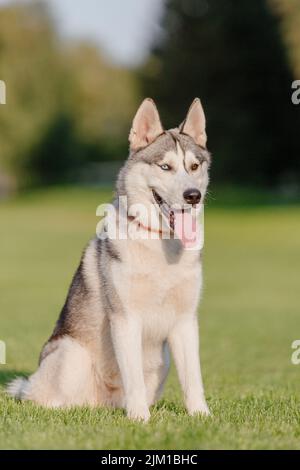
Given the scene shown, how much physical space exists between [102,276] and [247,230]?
32209mm

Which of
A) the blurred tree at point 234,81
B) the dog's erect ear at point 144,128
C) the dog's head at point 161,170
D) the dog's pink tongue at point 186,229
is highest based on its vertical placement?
the blurred tree at point 234,81

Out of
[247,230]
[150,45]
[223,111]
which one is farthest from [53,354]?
[150,45]

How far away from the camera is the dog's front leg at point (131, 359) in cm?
608

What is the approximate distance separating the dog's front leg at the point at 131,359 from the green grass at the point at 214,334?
6.0 inches

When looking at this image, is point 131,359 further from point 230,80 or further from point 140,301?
point 230,80

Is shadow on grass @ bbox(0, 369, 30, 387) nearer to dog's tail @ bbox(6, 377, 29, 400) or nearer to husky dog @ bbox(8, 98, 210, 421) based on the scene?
dog's tail @ bbox(6, 377, 29, 400)

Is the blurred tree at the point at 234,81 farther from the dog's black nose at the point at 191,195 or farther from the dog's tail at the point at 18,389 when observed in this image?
the dog's black nose at the point at 191,195

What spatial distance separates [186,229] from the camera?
6.25 meters

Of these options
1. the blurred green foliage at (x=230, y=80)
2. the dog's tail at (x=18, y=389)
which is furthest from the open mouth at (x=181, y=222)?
the blurred green foliage at (x=230, y=80)

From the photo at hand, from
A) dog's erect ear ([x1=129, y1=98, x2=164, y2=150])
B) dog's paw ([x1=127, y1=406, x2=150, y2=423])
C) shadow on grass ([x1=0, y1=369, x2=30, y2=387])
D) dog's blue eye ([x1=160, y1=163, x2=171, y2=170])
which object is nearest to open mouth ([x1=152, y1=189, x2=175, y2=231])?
dog's blue eye ([x1=160, y1=163, x2=171, y2=170])

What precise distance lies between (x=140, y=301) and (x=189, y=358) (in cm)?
58

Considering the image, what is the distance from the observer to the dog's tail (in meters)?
6.75

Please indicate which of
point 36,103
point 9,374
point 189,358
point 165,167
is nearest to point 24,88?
point 36,103
